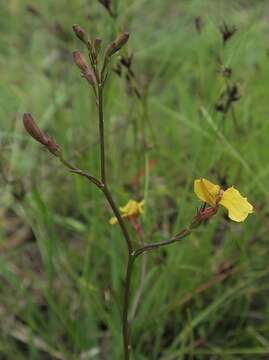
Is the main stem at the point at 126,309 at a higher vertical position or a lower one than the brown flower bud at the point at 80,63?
lower

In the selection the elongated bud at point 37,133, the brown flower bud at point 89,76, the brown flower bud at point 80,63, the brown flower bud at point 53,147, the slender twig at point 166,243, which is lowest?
A: the slender twig at point 166,243

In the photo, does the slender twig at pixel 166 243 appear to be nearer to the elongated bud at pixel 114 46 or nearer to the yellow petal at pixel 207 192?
the yellow petal at pixel 207 192

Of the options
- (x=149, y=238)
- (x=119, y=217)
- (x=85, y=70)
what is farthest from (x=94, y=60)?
(x=149, y=238)

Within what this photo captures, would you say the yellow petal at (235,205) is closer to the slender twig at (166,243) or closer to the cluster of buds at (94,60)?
the slender twig at (166,243)

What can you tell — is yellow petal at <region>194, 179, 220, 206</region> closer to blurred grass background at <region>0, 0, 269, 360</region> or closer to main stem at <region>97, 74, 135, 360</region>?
main stem at <region>97, 74, 135, 360</region>

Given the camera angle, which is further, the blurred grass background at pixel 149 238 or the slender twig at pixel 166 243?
the blurred grass background at pixel 149 238

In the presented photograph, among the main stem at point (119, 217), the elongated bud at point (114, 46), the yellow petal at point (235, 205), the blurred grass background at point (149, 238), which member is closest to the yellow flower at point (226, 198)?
the yellow petal at point (235, 205)

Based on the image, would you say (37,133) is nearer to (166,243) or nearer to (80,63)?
(80,63)

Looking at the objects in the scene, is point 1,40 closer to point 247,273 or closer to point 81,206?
point 81,206
